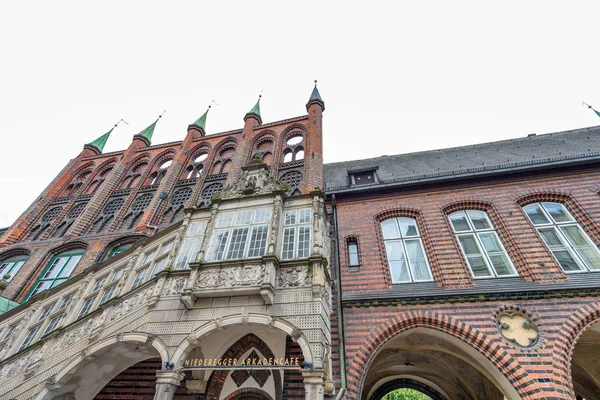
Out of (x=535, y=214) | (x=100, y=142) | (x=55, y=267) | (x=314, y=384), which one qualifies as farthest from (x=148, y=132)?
(x=535, y=214)

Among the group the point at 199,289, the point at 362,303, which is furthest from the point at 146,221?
the point at 362,303

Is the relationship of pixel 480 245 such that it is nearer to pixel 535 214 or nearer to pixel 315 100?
pixel 535 214

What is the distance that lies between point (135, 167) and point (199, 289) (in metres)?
15.0

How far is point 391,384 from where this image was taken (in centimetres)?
1206

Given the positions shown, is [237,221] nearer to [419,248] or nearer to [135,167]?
[419,248]

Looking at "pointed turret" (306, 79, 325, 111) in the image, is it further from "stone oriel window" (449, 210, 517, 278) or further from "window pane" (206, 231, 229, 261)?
"window pane" (206, 231, 229, 261)

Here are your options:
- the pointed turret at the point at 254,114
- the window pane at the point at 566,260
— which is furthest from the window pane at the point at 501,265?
the pointed turret at the point at 254,114

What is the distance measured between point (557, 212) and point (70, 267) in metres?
19.9

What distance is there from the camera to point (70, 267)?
535 inches

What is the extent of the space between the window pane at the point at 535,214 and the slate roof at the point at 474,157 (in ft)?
6.71

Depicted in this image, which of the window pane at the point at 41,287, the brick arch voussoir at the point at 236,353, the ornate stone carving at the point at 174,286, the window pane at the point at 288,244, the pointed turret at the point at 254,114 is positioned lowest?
the brick arch voussoir at the point at 236,353

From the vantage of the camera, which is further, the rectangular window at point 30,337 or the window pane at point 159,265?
the rectangular window at point 30,337

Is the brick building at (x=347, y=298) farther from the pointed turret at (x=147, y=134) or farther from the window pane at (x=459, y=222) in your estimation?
the pointed turret at (x=147, y=134)

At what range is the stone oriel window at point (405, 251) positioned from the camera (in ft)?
27.9
